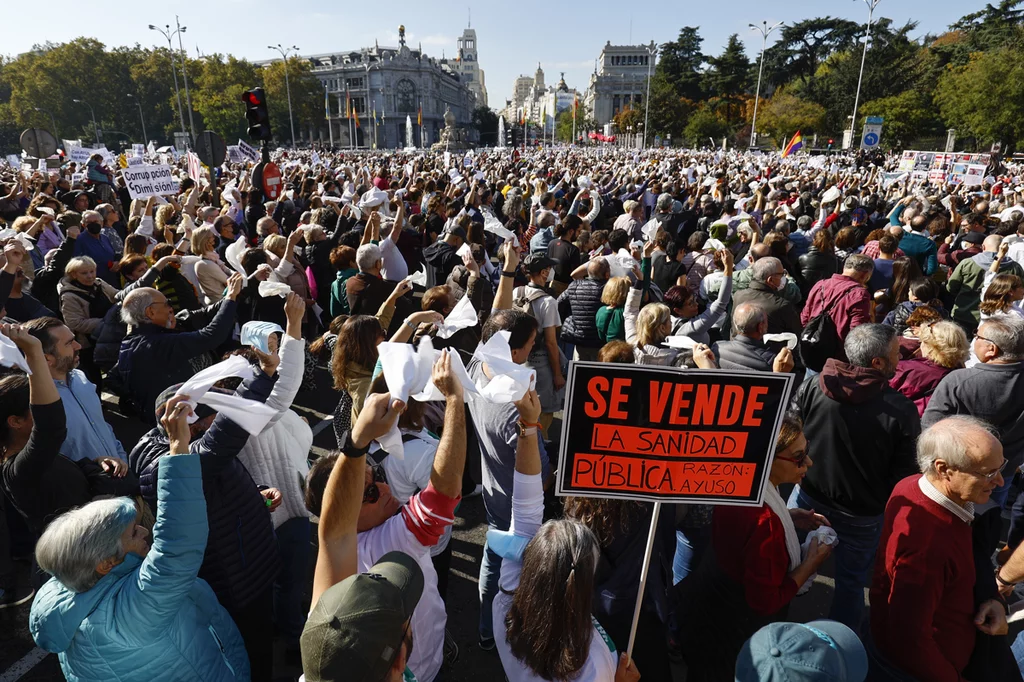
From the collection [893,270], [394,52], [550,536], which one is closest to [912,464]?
[550,536]

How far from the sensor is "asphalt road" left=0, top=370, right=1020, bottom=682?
309 centimetres

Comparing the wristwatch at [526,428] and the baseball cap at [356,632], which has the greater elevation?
the wristwatch at [526,428]

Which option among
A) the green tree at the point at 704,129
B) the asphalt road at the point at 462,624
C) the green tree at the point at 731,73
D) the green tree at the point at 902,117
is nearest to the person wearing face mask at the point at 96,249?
the asphalt road at the point at 462,624

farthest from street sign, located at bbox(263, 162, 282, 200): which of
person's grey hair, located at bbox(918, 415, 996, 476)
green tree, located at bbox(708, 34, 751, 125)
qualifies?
green tree, located at bbox(708, 34, 751, 125)

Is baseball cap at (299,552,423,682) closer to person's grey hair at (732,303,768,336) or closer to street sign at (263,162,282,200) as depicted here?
person's grey hair at (732,303,768,336)

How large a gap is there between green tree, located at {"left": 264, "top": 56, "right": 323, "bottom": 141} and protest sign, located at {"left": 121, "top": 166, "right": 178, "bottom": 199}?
79.0 meters

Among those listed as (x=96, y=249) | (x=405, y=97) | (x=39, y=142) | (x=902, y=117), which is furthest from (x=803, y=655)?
(x=405, y=97)

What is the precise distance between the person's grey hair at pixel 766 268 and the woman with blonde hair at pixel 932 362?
4.02ft

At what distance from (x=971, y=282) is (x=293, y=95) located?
91116 millimetres

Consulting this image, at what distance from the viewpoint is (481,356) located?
1982 mm

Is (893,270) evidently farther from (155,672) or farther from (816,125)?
(816,125)

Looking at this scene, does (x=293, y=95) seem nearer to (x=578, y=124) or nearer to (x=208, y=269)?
(x=578, y=124)

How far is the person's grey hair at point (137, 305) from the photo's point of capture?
3.73 metres

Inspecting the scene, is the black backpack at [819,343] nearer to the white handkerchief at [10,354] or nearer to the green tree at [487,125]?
the white handkerchief at [10,354]
